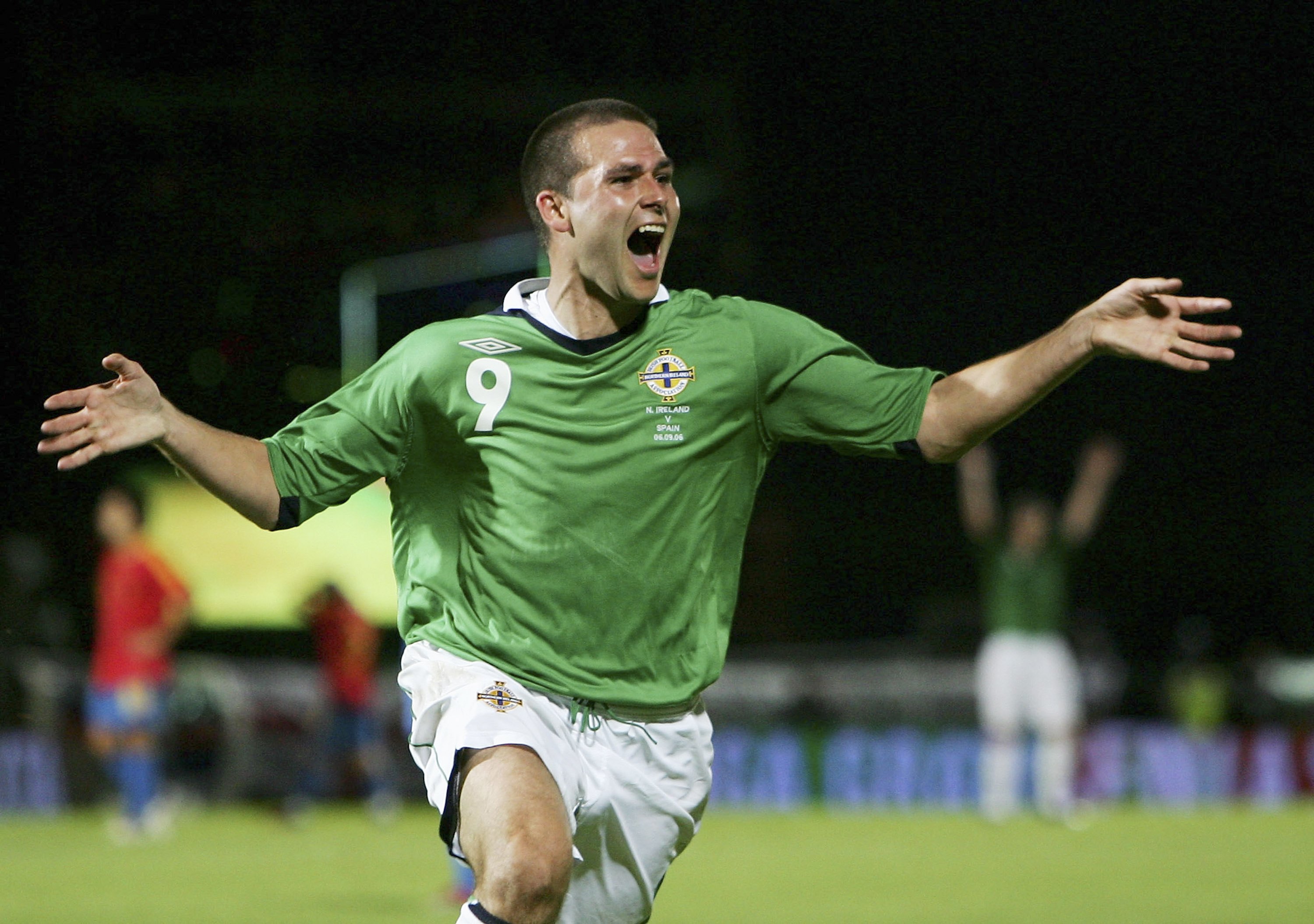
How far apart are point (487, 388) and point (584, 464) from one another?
0.31 meters

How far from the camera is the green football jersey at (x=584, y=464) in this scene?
4.26m

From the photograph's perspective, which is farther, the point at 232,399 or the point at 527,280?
the point at 232,399

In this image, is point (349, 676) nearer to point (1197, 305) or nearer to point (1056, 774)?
point (1056, 774)

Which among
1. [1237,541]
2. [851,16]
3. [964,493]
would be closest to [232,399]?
[851,16]

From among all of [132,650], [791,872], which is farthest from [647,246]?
[132,650]

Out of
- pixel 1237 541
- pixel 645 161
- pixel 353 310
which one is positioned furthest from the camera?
pixel 1237 541

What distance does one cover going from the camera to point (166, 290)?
16.5 m

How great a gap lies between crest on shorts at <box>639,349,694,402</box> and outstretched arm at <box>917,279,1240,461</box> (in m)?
0.61

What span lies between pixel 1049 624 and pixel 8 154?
10555 mm

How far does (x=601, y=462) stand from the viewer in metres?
4.30

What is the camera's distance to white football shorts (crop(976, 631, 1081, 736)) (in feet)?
44.8

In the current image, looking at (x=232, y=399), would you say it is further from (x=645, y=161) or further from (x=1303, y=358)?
(x=1303, y=358)

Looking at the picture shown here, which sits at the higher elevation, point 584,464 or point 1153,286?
point 1153,286

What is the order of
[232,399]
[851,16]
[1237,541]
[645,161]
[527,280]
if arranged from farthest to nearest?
[1237,541] < [851,16] < [232,399] < [527,280] < [645,161]
